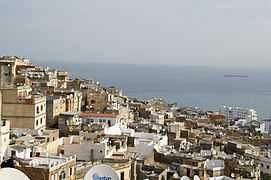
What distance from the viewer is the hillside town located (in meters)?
18.2

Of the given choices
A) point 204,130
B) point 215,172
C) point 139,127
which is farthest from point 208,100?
point 215,172

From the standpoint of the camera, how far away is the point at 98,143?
2097cm

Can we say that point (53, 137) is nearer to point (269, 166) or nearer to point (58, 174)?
point (58, 174)

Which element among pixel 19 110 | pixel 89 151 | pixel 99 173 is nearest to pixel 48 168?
pixel 89 151

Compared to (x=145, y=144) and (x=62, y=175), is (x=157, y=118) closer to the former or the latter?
(x=145, y=144)

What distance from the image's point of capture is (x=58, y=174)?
16812mm

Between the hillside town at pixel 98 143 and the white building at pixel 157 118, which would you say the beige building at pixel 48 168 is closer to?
the hillside town at pixel 98 143

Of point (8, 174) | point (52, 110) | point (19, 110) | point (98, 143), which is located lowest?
point (98, 143)

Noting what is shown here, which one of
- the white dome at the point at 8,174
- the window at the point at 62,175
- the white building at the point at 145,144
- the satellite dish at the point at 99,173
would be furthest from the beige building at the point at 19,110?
the white dome at the point at 8,174

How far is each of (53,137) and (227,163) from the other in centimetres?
714

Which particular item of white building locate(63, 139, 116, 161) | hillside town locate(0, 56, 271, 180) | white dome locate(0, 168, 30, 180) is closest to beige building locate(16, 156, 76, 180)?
hillside town locate(0, 56, 271, 180)

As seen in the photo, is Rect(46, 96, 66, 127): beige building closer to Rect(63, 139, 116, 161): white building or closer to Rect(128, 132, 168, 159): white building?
Rect(128, 132, 168, 159): white building

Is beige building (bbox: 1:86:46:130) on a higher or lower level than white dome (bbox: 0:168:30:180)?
lower

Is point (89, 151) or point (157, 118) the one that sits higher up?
point (89, 151)
